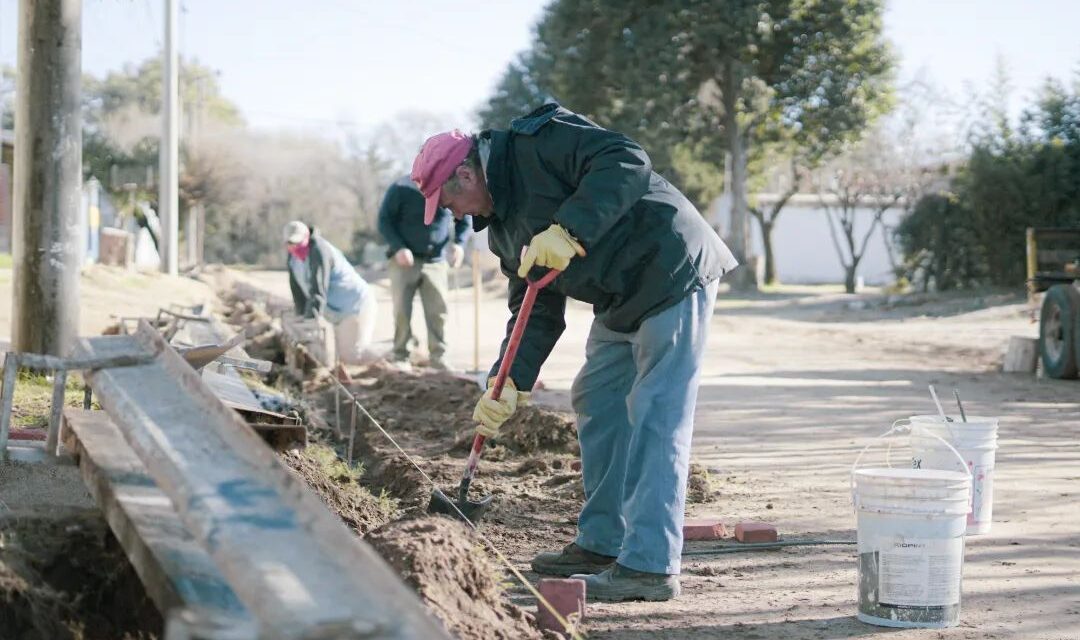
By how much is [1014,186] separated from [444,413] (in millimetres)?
20506

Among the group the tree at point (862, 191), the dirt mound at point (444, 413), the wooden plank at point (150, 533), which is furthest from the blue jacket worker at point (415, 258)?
the tree at point (862, 191)

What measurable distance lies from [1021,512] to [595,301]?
2666 millimetres

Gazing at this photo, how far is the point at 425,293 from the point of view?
1275 cm

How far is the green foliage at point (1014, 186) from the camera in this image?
27.4 meters

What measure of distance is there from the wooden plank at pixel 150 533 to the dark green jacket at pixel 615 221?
162cm

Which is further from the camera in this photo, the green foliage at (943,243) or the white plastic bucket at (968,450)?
the green foliage at (943,243)

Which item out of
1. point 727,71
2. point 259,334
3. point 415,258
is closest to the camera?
point 415,258

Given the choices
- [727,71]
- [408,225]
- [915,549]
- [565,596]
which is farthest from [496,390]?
[727,71]

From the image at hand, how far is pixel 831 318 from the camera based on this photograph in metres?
26.8

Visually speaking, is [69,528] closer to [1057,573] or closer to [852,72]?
[1057,573]

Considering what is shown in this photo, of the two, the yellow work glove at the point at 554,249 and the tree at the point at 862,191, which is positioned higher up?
the tree at the point at 862,191

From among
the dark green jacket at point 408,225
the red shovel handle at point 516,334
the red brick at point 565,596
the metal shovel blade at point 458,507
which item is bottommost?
the red brick at point 565,596

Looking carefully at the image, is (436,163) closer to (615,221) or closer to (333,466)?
(615,221)

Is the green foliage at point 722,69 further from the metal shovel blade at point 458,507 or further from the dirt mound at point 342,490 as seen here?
the metal shovel blade at point 458,507
